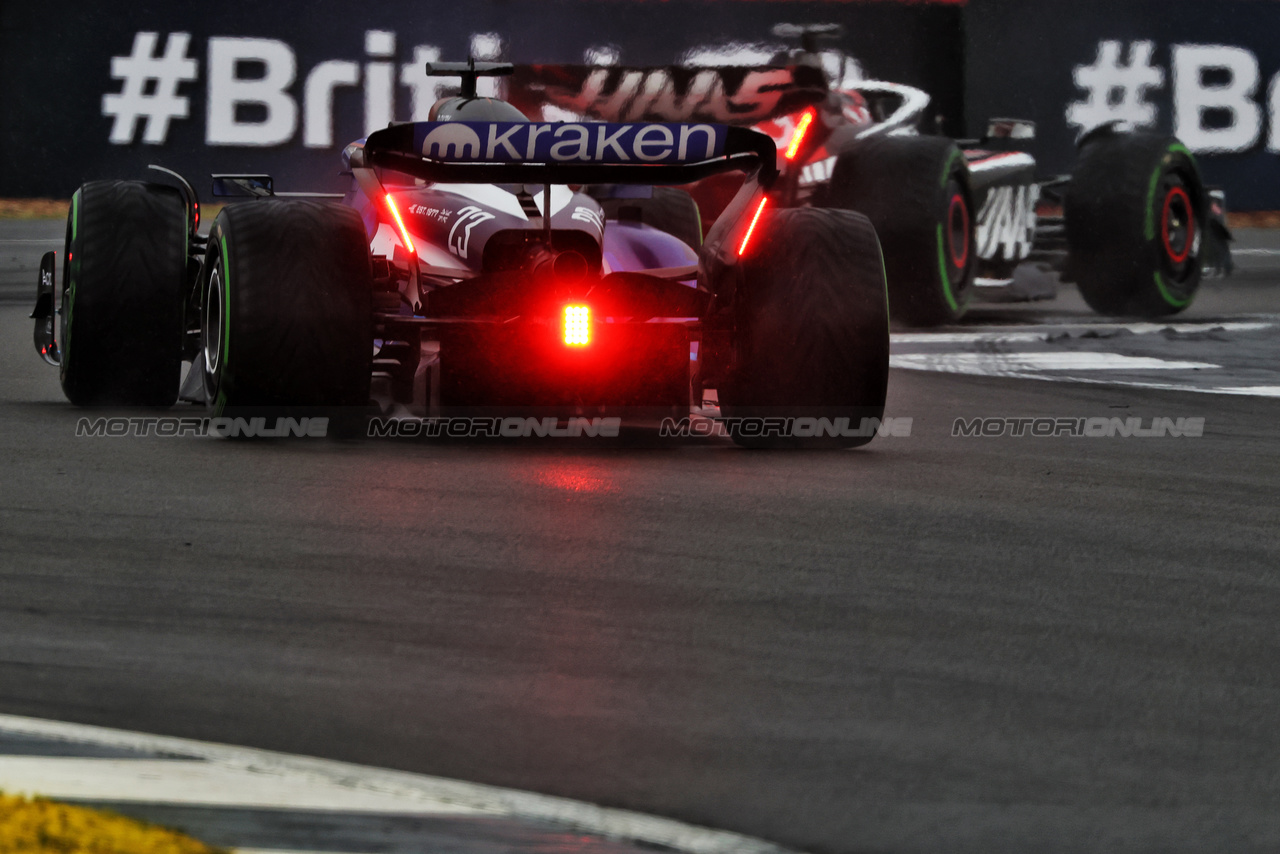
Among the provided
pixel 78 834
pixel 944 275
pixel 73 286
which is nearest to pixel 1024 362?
pixel 944 275

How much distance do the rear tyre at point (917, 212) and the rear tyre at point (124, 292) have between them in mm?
6120

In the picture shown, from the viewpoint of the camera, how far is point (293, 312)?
23.9ft

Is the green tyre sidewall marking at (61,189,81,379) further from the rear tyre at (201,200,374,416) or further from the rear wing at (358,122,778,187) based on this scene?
the rear wing at (358,122,778,187)

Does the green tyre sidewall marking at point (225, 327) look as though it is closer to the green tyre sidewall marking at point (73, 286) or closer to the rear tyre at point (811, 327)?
the green tyre sidewall marking at point (73, 286)

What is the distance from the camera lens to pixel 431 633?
190 inches

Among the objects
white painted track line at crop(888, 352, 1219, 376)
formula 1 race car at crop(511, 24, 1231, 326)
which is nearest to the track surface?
white painted track line at crop(888, 352, 1219, 376)

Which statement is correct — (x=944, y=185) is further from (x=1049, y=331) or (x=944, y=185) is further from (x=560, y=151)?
(x=560, y=151)

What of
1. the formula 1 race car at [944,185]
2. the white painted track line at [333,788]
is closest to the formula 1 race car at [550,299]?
the white painted track line at [333,788]

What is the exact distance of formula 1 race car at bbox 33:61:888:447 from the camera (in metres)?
7.37

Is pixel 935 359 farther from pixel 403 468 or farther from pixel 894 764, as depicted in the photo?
pixel 894 764

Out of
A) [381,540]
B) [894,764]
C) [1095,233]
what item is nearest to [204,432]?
[381,540]

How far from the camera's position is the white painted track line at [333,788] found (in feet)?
11.1

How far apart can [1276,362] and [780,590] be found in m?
7.86

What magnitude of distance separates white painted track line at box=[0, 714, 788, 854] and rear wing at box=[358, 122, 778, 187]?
3891 millimetres
